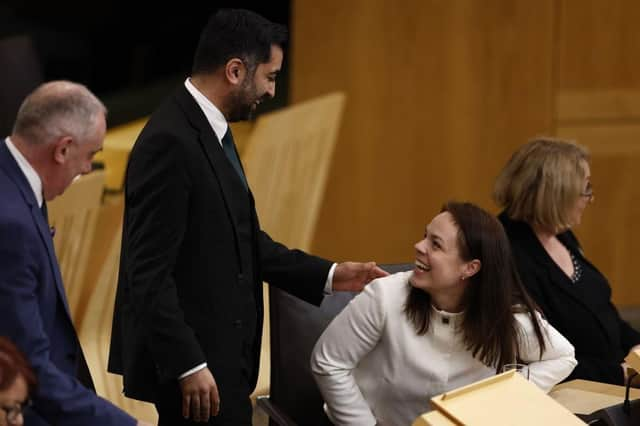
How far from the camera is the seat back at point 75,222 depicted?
3.61 metres

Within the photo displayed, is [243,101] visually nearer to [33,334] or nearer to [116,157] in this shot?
[33,334]

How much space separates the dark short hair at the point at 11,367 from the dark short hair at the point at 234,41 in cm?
99

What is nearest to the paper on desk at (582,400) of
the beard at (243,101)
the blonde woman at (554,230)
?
the blonde woman at (554,230)

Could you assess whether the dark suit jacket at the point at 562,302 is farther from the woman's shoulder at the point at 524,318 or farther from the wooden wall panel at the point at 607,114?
the wooden wall panel at the point at 607,114

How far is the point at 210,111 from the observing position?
277 centimetres

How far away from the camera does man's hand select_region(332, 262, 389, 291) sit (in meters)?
3.09

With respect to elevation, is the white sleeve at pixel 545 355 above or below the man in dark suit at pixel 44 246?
below

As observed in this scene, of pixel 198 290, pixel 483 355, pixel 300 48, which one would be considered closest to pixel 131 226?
pixel 198 290

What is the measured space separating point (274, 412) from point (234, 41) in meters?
0.87

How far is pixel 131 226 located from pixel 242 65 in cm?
42

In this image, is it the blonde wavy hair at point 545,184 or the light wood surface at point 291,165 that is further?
the light wood surface at point 291,165

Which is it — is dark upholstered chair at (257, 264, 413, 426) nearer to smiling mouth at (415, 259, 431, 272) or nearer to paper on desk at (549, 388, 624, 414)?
smiling mouth at (415, 259, 431, 272)

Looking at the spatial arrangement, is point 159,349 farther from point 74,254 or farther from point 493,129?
point 493,129

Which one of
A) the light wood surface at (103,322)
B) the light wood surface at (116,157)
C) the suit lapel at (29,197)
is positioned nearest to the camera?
the suit lapel at (29,197)
